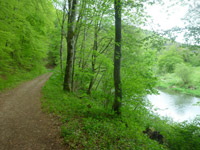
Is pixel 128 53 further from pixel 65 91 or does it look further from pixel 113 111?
pixel 65 91

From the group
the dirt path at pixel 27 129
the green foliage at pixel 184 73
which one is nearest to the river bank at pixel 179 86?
the green foliage at pixel 184 73

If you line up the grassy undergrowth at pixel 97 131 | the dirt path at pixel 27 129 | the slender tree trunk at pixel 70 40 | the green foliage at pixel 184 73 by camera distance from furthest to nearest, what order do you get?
1. the green foliage at pixel 184 73
2. the slender tree trunk at pixel 70 40
3. the grassy undergrowth at pixel 97 131
4. the dirt path at pixel 27 129

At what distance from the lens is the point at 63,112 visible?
514 centimetres

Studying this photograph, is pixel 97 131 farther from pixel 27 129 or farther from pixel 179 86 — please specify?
pixel 179 86

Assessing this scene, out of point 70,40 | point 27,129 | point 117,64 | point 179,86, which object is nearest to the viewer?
point 27,129

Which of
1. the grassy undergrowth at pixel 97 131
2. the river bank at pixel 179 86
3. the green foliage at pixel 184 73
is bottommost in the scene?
the river bank at pixel 179 86

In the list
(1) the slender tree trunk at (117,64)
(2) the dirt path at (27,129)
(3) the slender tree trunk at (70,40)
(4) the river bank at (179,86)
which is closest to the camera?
(2) the dirt path at (27,129)

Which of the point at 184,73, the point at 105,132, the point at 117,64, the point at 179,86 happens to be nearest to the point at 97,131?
the point at 105,132

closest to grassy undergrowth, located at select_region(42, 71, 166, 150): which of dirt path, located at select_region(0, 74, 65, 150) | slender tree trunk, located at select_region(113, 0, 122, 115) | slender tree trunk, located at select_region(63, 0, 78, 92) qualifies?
dirt path, located at select_region(0, 74, 65, 150)

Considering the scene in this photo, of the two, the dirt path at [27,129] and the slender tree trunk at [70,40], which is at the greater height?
the slender tree trunk at [70,40]

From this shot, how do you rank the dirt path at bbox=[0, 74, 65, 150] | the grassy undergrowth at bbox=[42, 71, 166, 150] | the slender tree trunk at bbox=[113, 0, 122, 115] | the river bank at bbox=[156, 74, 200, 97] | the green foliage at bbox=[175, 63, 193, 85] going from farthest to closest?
the green foliage at bbox=[175, 63, 193, 85] → the river bank at bbox=[156, 74, 200, 97] → the slender tree trunk at bbox=[113, 0, 122, 115] → the grassy undergrowth at bbox=[42, 71, 166, 150] → the dirt path at bbox=[0, 74, 65, 150]

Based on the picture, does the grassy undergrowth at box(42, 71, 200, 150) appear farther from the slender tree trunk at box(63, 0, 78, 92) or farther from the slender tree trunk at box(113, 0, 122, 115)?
the slender tree trunk at box(63, 0, 78, 92)

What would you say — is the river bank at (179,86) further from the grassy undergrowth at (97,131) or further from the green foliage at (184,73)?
the grassy undergrowth at (97,131)

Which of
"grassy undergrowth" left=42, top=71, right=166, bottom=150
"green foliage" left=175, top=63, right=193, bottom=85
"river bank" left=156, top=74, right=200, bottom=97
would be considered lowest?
"river bank" left=156, top=74, right=200, bottom=97
